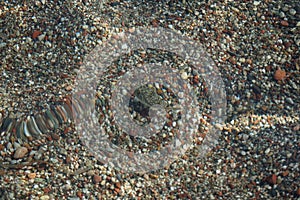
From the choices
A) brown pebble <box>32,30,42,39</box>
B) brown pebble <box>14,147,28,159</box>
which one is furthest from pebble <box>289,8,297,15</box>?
brown pebble <box>14,147,28,159</box>

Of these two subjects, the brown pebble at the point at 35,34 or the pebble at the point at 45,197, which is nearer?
the pebble at the point at 45,197

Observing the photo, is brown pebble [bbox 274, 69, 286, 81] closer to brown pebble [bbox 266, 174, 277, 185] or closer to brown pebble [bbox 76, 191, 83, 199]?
brown pebble [bbox 266, 174, 277, 185]

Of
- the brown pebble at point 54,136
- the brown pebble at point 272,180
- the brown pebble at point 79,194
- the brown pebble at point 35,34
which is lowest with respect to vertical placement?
the brown pebble at point 272,180

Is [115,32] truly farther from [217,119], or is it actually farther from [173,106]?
[217,119]

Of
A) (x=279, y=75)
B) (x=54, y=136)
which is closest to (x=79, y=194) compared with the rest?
(x=54, y=136)

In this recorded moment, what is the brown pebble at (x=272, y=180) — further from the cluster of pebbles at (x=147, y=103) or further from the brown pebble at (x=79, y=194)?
the brown pebble at (x=79, y=194)

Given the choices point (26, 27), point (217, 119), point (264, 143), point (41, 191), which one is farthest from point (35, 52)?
point (264, 143)

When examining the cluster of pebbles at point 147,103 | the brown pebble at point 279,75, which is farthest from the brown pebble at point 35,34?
the brown pebble at point 279,75

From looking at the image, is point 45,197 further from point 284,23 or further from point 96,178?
point 284,23
